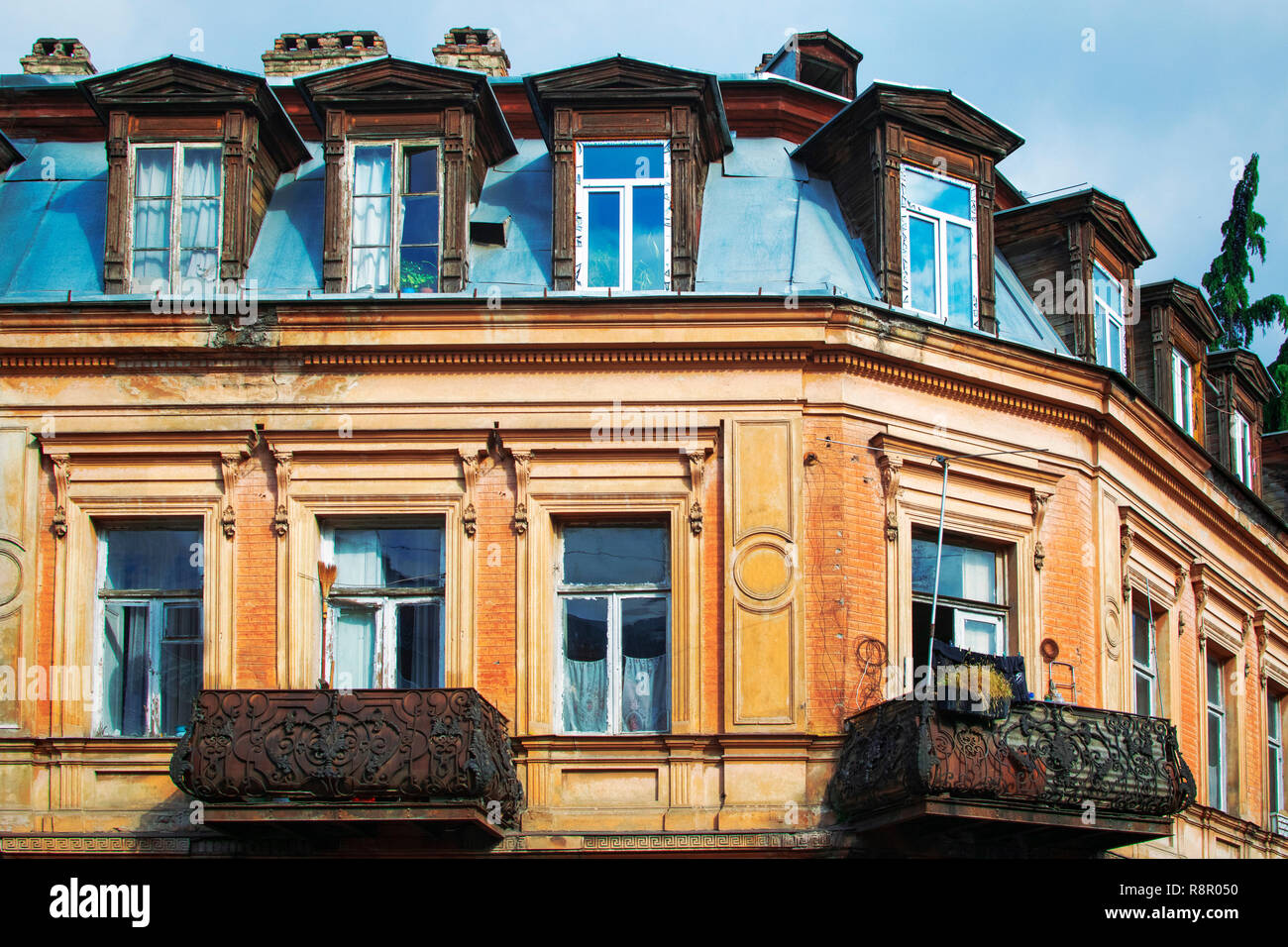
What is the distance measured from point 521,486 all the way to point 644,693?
7.55ft

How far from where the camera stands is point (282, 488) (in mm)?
19734

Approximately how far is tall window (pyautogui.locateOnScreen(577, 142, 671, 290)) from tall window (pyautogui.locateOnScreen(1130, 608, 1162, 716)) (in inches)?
255

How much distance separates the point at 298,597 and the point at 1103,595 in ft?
26.4

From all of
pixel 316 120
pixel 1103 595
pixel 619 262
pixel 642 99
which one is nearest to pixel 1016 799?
pixel 1103 595

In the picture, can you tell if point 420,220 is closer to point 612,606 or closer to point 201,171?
point 201,171

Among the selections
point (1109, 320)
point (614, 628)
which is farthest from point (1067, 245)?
point (614, 628)

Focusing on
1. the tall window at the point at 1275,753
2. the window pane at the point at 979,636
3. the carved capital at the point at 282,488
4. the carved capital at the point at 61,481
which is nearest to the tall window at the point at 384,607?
the carved capital at the point at 282,488

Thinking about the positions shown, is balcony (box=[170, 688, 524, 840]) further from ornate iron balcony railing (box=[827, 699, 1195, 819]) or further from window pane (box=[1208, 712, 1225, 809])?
window pane (box=[1208, 712, 1225, 809])

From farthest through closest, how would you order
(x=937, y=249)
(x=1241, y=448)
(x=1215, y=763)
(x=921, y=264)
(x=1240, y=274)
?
(x=1240, y=274) → (x=1241, y=448) → (x=1215, y=763) → (x=937, y=249) → (x=921, y=264)

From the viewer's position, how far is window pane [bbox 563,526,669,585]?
19781mm

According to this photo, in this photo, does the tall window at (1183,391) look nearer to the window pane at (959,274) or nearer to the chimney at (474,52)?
the window pane at (959,274)

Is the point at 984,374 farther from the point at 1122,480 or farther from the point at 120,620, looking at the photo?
Result: the point at 120,620

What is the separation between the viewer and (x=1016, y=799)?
58.0ft
